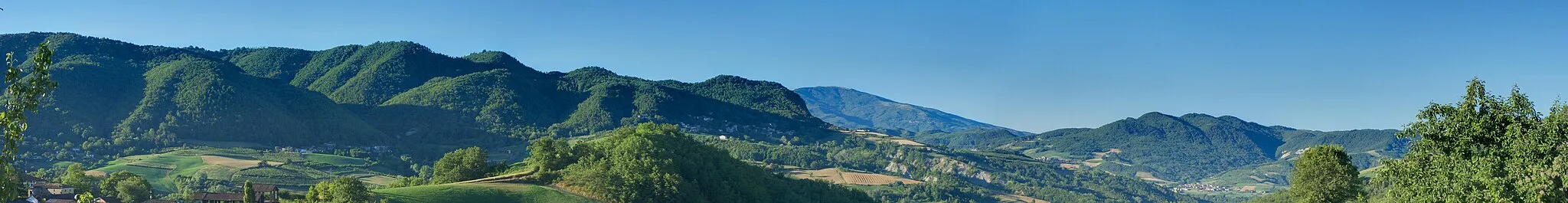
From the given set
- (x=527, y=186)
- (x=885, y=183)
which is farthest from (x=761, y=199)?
(x=885, y=183)

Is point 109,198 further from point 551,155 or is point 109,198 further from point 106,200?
point 551,155

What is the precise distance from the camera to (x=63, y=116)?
635 ft

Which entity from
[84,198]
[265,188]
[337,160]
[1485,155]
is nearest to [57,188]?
[265,188]

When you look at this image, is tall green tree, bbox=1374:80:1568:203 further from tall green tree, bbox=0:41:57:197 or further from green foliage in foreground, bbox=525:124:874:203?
green foliage in foreground, bbox=525:124:874:203

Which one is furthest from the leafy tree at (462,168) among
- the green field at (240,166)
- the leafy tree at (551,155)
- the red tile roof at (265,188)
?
the green field at (240,166)

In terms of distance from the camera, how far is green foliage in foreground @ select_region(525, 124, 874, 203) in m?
77.6

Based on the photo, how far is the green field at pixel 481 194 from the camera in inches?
2744

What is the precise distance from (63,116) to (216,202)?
447 ft

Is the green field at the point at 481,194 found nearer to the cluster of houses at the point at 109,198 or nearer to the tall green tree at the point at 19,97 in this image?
the cluster of houses at the point at 109,198

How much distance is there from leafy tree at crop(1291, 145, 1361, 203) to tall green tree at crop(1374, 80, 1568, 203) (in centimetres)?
2466

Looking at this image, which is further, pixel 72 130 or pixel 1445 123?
pixel 72 130

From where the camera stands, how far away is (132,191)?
278ft

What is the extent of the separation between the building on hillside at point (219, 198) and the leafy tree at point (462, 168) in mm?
13685

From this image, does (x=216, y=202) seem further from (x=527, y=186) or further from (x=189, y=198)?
(x=527, y=186)
